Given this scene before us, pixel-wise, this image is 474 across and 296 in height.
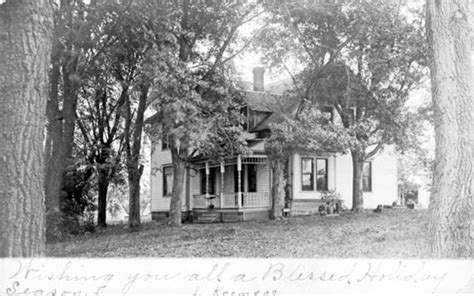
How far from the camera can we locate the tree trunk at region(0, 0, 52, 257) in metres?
3.83

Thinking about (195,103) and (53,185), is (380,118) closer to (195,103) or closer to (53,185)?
(195,103)

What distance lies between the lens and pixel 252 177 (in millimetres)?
23453

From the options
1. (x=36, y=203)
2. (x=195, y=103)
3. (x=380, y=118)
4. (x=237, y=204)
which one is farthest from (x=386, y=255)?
(x=237, y=204)

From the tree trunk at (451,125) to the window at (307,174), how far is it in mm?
17050

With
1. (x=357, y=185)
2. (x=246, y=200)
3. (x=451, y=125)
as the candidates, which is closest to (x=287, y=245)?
(x=451, y=125)

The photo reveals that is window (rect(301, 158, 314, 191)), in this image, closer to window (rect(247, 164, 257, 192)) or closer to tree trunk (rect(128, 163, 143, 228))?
window (rect(247, 164, 257, 192))

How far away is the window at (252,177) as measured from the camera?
2325cm

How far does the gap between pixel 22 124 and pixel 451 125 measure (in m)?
4.39

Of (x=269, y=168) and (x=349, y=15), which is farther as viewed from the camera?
(x=269, y=168)

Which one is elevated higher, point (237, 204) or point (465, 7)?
point (465, 7)

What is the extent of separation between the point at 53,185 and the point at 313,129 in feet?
28.0

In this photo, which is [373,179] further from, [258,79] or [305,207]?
[258,79]

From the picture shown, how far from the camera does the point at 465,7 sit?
5.48 metres
